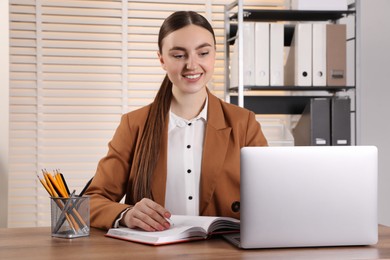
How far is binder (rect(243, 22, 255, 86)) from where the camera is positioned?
3971mm

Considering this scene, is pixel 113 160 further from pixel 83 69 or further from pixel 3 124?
pixel 83 69

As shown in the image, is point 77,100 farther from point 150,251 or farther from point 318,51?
Answer: point 150,251

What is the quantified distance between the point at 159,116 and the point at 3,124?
145 cm

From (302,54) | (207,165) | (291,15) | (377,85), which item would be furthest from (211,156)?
(377,85)

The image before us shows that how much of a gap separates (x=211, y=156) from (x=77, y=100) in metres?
2.41

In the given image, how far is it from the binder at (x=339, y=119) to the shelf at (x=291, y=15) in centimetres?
59

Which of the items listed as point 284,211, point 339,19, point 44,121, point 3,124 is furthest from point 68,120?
point 284,211

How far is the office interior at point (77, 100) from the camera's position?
4.41 metres

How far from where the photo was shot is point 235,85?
4.08 metres

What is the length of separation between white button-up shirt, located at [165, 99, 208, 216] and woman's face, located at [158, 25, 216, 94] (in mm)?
167

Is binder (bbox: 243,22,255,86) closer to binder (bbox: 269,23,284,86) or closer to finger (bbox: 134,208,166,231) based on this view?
binder (bbox: 269,23,284,86)

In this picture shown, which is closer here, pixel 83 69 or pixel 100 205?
pixel 100 205

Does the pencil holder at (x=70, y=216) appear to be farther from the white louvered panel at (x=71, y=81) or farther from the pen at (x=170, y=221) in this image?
the white louvered panel at (x=71, y=81)

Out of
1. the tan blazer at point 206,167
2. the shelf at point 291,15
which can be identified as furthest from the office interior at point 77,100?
the tan blazer at point 206,167
